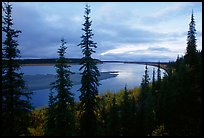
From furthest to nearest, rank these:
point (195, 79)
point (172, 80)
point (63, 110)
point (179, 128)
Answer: point (172, 80) < point (195, 79) < point (179, 128) < point (63, 110)

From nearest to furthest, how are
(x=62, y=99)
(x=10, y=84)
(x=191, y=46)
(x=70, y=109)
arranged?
(x=10, y=84) < (x=62, y=99) < (x=70, y=109) < (x=191, y=46)

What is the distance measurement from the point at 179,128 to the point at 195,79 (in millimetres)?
13824

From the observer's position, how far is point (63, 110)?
24.4m

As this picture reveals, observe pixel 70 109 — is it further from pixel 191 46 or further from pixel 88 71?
pixel 191 46

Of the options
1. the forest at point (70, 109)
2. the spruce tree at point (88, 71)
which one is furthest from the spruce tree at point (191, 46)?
the spruce tree at point (88, 71)

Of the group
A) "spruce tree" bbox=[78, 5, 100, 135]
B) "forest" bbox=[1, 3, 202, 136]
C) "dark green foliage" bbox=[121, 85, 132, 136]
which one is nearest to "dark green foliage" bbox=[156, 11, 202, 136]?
"forest" bbox=[1, 3, 202, 136]

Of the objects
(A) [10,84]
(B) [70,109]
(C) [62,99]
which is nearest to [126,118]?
(B) [70,109]

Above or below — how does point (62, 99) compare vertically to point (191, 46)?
below

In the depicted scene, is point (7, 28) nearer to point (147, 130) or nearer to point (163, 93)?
point (147, 130)

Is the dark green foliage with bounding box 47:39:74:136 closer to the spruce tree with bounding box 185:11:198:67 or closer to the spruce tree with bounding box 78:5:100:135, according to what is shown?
the spruce tree with bounding box 78:5:100:135

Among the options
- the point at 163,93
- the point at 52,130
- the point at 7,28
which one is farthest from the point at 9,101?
the point at 163,93

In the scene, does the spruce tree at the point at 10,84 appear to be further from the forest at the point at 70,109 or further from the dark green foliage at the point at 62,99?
the dark green foliage at the point at 62,99

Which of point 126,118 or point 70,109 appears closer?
point 70,109

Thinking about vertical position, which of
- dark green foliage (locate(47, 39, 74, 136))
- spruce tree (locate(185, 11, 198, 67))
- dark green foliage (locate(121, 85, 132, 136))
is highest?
Result: spruce tree (locate(185, 11, 198, 67))
